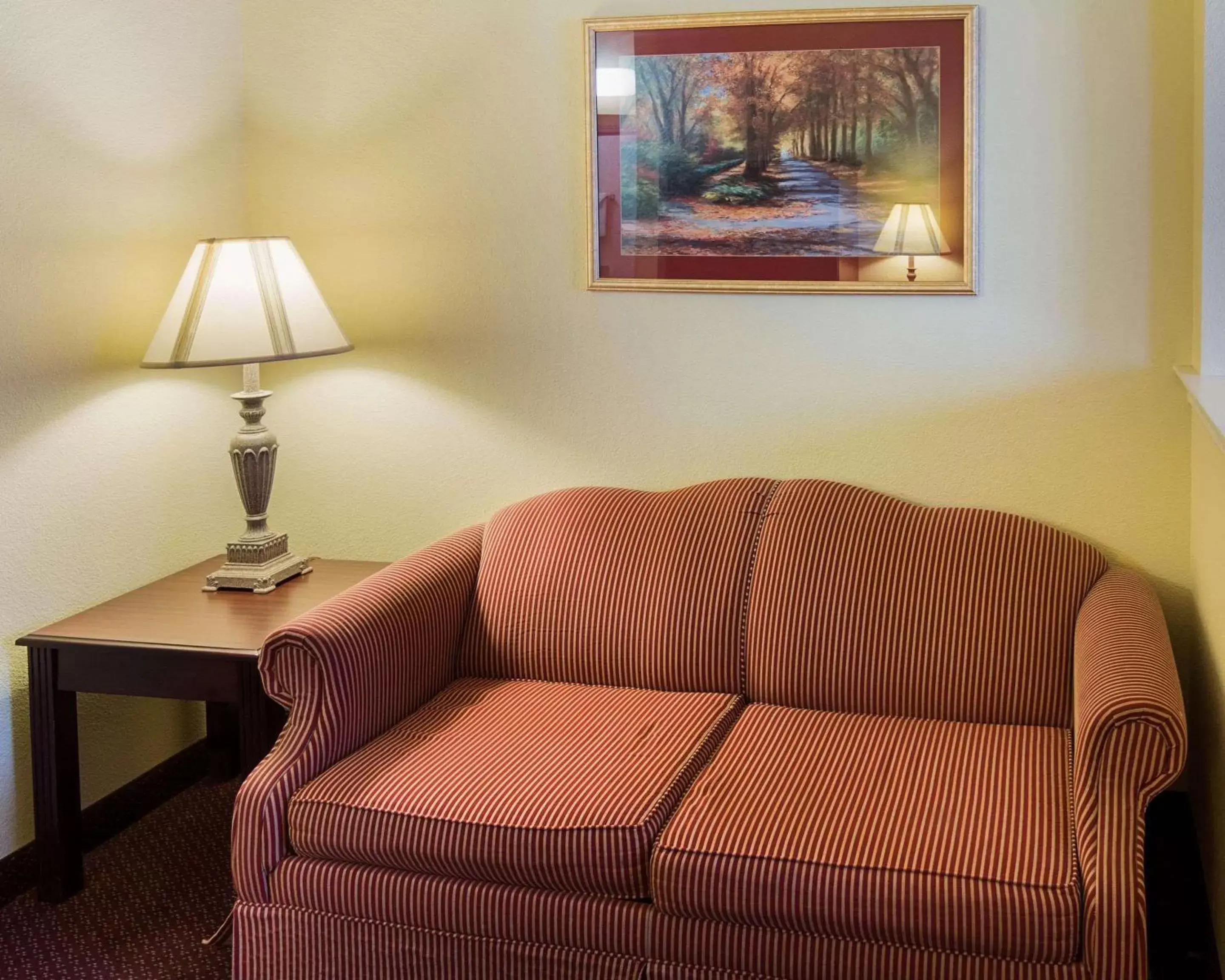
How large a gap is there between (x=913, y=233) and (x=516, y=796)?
4.81 feet

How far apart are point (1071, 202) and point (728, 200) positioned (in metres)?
0.72

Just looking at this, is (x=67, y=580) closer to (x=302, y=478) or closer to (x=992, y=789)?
(x=302, y=478)

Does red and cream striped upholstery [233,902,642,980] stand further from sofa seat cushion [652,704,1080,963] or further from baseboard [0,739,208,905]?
baseboard [0,739,208,905]

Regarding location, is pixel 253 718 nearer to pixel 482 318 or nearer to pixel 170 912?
pixel 170 912

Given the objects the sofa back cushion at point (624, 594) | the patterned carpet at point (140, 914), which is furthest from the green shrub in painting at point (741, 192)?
the patterned carpet at point (140, 914)

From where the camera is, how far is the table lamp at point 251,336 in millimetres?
2686

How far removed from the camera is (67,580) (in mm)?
2795

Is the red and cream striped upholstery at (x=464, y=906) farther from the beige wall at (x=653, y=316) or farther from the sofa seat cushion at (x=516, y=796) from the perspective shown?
the beige wall at (x=653, y=316)

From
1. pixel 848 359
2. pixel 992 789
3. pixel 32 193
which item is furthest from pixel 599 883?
pixel 32 193

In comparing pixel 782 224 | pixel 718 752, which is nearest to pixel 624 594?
pixel 718 752

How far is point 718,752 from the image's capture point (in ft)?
7.81

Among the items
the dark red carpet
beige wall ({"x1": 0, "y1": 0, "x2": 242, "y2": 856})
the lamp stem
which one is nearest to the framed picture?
the lamp stem

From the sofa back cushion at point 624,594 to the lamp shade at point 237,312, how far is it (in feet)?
2.04

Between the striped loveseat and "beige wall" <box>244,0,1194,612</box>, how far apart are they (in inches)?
7.3
